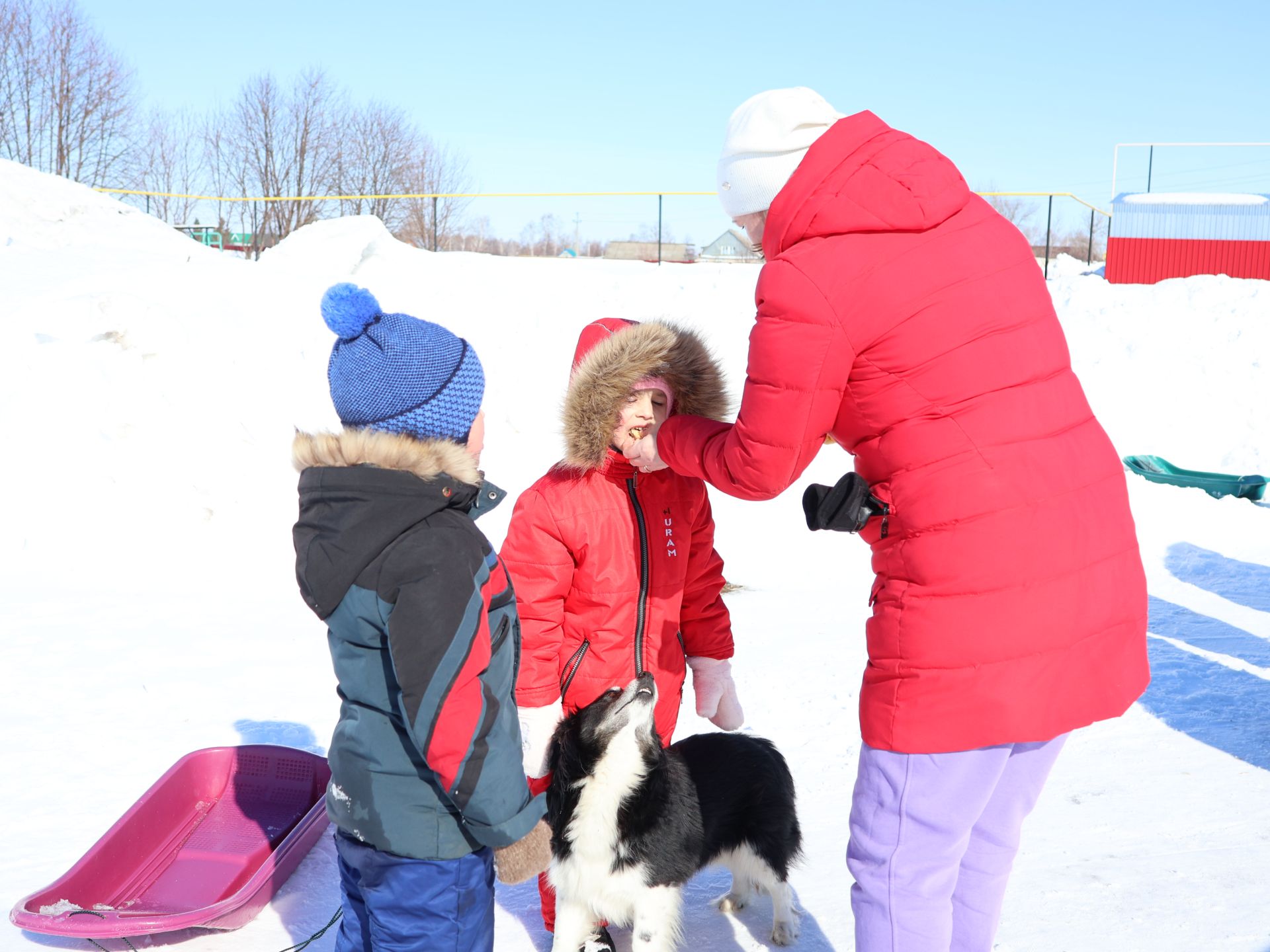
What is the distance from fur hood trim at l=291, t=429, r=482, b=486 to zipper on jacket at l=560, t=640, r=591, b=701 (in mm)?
811

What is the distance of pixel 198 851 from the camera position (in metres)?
3.27

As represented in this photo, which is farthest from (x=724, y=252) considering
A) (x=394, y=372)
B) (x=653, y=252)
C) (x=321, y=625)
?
(x=394, y=372)

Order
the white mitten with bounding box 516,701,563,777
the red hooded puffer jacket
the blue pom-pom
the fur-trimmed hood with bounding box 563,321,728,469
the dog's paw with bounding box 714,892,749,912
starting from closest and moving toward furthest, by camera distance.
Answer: the red hooded puffer jacket < the blue pom-pom < the fur-trimmed hood with bounding box 563,321,728,469 < the white mitten with bounding box 516,701,563,777 < the dog's paw with bounding box 714,892,749,912

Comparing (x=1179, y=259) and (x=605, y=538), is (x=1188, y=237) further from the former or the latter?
(x=605, y=538)

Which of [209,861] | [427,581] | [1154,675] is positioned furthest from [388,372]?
[1154,675]

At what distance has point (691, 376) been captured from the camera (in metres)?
2.41

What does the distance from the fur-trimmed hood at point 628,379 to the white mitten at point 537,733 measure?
63 centimetres

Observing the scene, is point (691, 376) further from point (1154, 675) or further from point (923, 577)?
point (1154, 675)

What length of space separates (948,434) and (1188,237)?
18.7 meters

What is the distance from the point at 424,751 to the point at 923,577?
3.11 ft

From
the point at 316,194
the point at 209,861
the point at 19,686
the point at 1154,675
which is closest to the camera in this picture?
the point at 209,861

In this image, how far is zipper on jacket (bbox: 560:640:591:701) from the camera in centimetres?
255

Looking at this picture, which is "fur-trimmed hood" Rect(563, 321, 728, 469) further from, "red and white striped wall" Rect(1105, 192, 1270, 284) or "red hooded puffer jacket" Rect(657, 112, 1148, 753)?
"red and white striped wall" Rect(1105, 192, 1270, 284)

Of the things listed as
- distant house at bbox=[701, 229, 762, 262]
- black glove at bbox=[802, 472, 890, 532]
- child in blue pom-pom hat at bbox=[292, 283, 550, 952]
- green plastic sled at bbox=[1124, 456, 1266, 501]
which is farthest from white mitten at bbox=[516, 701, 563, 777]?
distant house at bbox=[701, 229, 762, 262]
